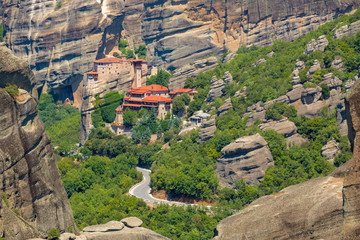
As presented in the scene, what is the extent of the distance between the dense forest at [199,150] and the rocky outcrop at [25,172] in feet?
55.5

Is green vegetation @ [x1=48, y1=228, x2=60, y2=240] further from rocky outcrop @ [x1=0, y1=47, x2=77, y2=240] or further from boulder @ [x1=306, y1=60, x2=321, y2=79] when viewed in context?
boulder @ [x1=306, y1=60, x2=321, y2=79]

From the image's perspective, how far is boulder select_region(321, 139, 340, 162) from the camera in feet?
202

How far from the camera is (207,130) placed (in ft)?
246

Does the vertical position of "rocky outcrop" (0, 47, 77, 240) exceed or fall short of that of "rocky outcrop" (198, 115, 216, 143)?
it exceeds it

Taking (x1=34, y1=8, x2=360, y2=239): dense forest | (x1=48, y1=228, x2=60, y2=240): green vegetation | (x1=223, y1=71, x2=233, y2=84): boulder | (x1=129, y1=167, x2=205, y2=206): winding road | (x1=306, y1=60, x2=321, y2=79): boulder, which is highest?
(x1=48, y1=228, x2=60, y2=240): green vegetation

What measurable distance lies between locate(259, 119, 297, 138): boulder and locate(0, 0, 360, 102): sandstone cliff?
34.0 meters

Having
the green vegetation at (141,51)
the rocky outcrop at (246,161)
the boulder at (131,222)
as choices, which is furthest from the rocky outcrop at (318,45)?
the boulder at (131,222)

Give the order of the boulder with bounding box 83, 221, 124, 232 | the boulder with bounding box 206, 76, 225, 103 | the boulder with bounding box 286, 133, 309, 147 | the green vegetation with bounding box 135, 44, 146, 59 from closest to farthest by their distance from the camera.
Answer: the boulder with bounding box 83, 221, 124, 232 → the boulder with bounding box 286, 133, 309, 147 → the boulder with bounding box 206, 76, 225, 103 → the green vegetation with bounding box 135, 44, 146, 59

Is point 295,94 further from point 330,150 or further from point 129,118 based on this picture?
point 129,118

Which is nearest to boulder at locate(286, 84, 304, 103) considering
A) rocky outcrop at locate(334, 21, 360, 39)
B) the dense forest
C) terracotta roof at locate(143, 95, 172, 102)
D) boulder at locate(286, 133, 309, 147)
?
the dense forest

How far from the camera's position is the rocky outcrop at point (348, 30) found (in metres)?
77.1

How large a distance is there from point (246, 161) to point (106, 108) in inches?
1322

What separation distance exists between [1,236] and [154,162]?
48.2 metres

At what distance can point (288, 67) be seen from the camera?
7862cm
